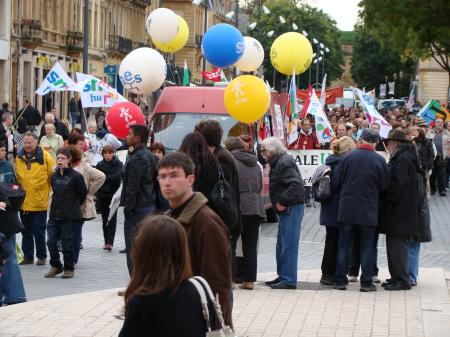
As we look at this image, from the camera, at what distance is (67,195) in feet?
46.4

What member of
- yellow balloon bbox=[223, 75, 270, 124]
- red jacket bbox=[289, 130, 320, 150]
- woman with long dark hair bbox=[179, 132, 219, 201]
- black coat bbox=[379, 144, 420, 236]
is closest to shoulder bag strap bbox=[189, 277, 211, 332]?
woman with long dark hair bbox=[179, 132, 219, 201]

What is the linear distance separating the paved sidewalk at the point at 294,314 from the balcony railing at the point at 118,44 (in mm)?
68251

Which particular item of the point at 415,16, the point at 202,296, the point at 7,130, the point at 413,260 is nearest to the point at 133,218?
the point at 413,260

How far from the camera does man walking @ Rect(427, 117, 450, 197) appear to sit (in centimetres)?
2927

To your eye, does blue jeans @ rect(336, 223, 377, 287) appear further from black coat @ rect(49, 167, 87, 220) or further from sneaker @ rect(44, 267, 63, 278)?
sneaker @ rect(44, 267, 63, 278)

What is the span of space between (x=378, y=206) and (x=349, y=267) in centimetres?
121

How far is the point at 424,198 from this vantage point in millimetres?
13320

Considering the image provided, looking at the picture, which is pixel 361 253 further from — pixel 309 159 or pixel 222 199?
pixel 309 159

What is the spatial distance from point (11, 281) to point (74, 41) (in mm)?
58193

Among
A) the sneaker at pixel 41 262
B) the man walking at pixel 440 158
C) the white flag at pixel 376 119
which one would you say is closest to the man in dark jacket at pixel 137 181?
the sneaker at pixel 41 262

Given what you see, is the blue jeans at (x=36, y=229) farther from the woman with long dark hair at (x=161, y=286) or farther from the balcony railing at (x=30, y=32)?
the balcony railing at (x=30, y=32)

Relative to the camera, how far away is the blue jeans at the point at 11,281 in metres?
11.3

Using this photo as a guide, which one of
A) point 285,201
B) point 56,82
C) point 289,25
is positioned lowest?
point 285,201

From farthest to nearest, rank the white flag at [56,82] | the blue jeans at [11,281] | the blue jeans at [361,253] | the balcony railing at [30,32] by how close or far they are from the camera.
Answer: the balcony railing at [30,32]
the white flag at [56,82]
the blue jeans at [361,253]
the blue jeans at [11,281]
